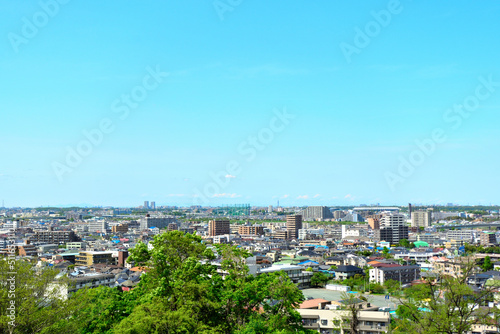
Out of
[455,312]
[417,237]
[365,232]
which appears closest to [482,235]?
[417,237]

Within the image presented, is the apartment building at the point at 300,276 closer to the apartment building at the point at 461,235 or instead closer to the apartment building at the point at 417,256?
the apartment building at the point at 417,256

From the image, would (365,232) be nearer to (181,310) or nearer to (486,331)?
(486,331)

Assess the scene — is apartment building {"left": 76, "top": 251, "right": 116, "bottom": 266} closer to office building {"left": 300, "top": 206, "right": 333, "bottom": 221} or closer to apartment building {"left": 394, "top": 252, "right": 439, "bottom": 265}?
apartment building {"left": 394, "top": 252, "right": 439, "bottom": 265}

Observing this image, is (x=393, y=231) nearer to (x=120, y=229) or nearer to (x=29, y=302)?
(x=120, y=229)

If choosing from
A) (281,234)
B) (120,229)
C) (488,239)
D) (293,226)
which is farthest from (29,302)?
(120,229)

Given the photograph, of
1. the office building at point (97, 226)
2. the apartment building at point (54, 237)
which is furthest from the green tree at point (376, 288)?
the office building at point (97, 226)

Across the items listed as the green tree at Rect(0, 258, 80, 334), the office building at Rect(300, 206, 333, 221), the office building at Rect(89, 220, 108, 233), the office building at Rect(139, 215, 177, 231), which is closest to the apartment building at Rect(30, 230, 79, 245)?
the office building at Rect(89, 220, 108, 233)

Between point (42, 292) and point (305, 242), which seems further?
point (305, 242)

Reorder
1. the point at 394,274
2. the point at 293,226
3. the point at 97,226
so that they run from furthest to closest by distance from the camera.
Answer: the point at 97,226 → the point at 293,226 → the point at 394,274

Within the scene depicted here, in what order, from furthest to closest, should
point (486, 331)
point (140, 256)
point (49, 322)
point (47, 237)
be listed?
point (47, 237) → point (486, 331) → point (140, 256) → point (49, 322)
